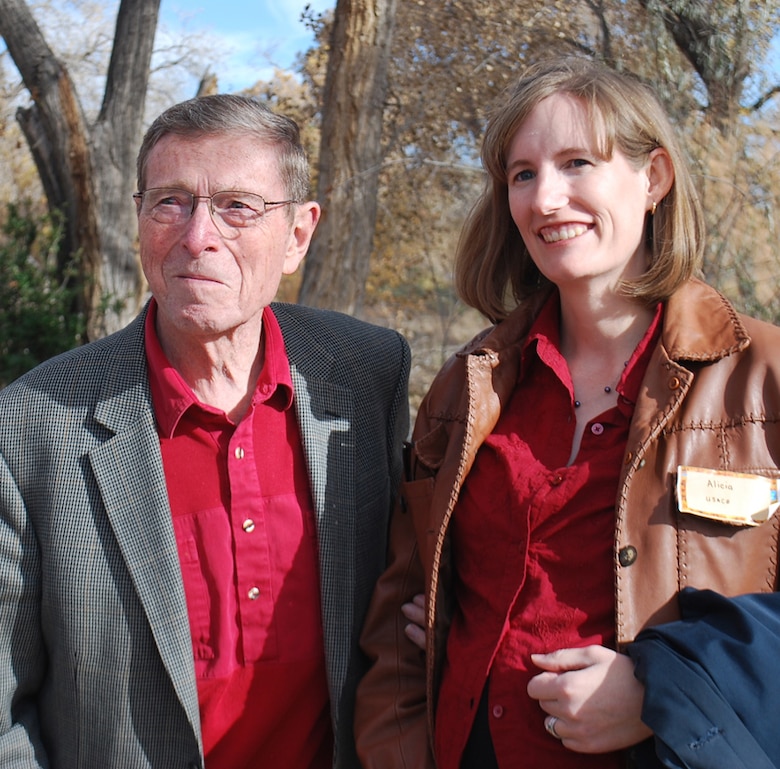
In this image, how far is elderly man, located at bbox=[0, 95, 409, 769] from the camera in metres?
2.15

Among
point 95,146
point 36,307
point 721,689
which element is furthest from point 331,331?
point 36,307

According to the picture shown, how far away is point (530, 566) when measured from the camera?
2.06 metres

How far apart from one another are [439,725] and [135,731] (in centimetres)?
73

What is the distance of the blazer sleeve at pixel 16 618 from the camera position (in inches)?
83.9

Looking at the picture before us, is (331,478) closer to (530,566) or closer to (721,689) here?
(530,566)

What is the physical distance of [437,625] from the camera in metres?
2.21

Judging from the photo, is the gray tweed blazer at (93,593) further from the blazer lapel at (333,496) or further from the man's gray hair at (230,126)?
the man's gray hair at (230,126)

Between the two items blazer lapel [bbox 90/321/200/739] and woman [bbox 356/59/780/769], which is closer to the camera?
woman [bbox 356/59/780/769]

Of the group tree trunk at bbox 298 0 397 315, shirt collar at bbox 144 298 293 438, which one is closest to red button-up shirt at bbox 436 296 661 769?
shirt collar at bbox 144 298 293 438

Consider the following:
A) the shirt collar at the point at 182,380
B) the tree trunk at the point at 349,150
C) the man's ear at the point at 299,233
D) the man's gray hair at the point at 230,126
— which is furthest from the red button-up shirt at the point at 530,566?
the tree trunk at the point at 349,150

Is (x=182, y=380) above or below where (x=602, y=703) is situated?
Result: above

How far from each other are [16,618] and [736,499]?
1679 mm

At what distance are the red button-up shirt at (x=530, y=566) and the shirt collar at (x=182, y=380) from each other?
599 millimetres

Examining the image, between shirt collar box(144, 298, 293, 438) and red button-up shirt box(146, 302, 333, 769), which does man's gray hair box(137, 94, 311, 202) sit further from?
red button-up shirt box(146, 302, 333, 769)
